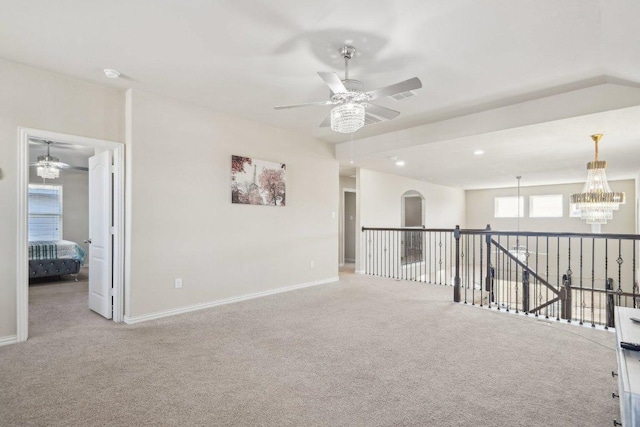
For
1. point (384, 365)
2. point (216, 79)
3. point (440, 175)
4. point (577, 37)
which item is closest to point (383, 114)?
point (577, 37)

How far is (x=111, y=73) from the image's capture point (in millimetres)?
3240

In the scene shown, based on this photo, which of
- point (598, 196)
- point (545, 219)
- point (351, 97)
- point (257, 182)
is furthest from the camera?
point (545, 219)

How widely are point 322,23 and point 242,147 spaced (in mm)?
2610

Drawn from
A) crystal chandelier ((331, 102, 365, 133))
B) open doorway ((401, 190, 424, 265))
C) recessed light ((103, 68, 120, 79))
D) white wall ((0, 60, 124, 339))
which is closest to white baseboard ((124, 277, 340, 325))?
white wall ((0, 60, 124, 339))

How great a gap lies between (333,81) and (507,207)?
35.3 ft

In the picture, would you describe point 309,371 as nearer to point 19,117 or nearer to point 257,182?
point 257,182

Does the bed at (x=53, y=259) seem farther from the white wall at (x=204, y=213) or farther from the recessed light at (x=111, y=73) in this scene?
the recessed light at (x=111, y=73)

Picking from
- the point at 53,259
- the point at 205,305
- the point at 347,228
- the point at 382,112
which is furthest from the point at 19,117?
the point at 347,228

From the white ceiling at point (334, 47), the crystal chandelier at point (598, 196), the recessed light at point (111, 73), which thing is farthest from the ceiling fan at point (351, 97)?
the crystal chandelier at point (598, 196)

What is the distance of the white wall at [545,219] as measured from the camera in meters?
8.82

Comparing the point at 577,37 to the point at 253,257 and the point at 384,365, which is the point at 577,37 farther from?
the point at 253,257

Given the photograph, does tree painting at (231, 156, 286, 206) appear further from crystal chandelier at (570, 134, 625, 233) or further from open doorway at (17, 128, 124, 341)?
crystal chandelier at (570, 134, 625, 233)

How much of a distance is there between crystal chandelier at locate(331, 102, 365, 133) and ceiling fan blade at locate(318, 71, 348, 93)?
0.63ft

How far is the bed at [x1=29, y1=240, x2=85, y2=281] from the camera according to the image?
5.75 metres
